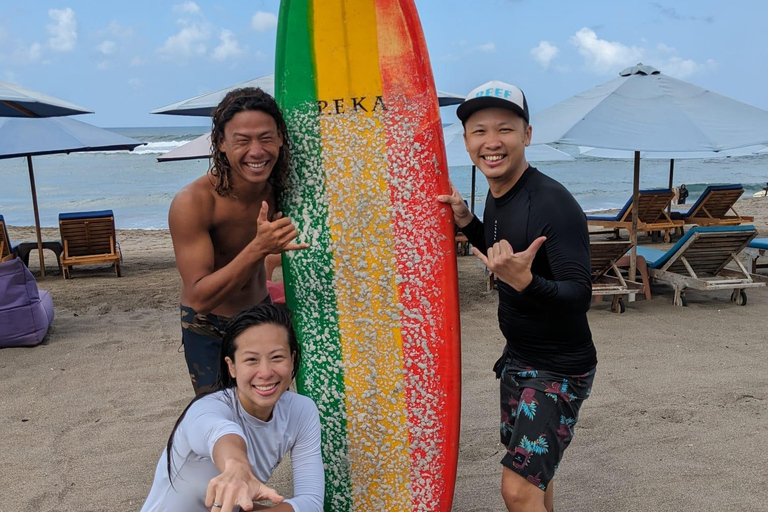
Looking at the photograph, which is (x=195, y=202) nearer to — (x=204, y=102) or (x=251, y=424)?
(x=251, y=424)

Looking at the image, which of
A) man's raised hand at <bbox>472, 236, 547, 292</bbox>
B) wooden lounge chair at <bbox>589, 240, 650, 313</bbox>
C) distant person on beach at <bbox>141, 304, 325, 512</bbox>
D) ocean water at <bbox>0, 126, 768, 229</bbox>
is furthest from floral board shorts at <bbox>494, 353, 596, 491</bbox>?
ocean water at <bbox>0, 126, 768, 229</bbox>

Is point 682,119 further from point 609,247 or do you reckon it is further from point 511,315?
point 511,315

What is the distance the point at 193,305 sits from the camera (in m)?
2.29

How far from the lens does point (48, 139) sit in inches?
349

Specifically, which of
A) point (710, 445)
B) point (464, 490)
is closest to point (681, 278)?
point (710, 445)

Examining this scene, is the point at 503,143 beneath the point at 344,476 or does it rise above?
above

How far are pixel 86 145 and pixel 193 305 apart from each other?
24.1 ft

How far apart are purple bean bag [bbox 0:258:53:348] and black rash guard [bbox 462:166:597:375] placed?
15.5ft

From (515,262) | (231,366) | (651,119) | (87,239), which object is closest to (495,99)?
(515,262)

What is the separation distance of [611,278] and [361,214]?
492 cm

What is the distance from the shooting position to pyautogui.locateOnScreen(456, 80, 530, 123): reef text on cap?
2102 mm

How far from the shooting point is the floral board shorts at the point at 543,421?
6.75 feet

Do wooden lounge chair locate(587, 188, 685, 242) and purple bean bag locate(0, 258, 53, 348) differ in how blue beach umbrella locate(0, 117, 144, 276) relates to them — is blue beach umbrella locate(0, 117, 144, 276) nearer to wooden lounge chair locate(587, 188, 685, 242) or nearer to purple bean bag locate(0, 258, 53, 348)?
purple bean bag locate(0, 258, 53, 348)

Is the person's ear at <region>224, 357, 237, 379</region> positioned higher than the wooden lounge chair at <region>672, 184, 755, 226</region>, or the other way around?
the person's ear at <region>224, 357, 237, 379</region>
